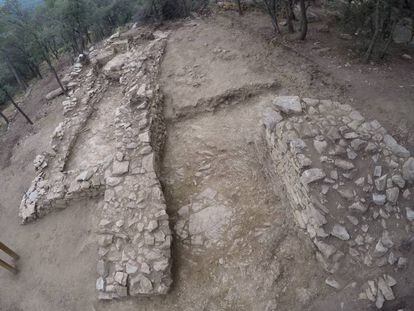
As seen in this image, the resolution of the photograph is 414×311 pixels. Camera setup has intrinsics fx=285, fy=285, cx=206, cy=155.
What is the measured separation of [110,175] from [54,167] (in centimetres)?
313

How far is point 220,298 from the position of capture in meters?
5.62

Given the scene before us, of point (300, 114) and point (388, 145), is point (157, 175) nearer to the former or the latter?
point (300, 114)

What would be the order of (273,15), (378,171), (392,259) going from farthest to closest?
(273,15), (378,171), (392,259)

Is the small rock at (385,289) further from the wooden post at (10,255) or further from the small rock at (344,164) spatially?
the wooden post at (10,255)

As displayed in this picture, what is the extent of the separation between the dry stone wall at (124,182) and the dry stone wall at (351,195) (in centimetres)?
302

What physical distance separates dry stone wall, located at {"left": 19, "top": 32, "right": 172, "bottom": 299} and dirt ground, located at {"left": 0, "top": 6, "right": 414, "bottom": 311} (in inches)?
16.6

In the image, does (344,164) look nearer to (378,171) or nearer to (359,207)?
(378,171)

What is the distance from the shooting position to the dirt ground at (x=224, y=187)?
569 centimetres

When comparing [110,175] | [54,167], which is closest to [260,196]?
[110,175]

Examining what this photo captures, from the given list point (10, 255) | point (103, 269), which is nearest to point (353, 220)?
point (103, 269)

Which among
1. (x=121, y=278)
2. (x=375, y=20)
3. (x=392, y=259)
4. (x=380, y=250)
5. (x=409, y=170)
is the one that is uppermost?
(x=375, y=20)

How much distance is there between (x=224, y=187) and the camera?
726cm

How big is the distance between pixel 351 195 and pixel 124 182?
5098mm

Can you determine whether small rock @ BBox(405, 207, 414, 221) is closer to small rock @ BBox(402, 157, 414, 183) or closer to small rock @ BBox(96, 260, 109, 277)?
small rock @ BBox(402, 157, 414, 183)
